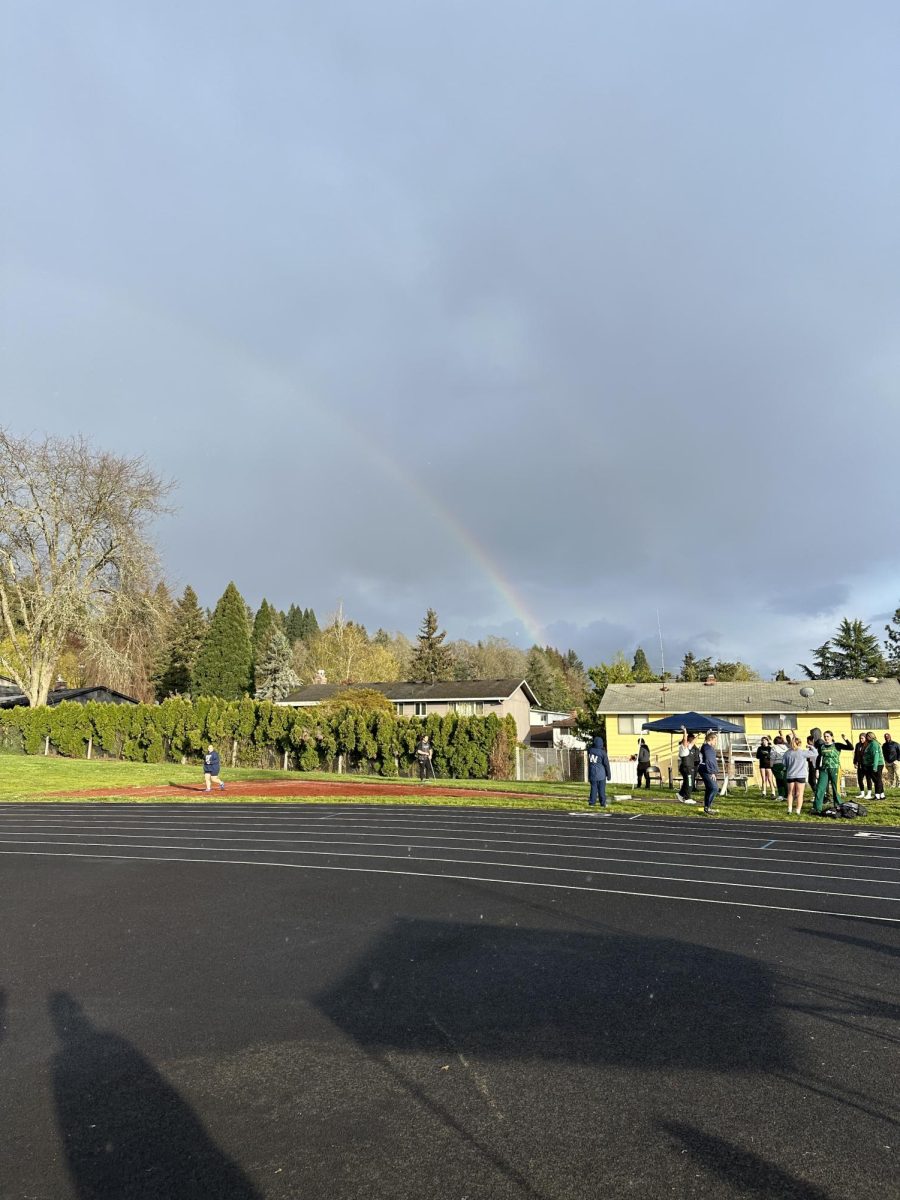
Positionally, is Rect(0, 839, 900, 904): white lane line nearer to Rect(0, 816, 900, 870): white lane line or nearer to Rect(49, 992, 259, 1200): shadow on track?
Rect(0, 816, 900, 870): white lane line

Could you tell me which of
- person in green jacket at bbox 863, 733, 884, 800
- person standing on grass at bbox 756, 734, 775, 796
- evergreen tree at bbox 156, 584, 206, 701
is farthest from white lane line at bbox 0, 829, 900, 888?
evergreen tree at bbox 156, 584, 206, 701

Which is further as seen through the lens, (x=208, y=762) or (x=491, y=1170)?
(x=208, y=762)

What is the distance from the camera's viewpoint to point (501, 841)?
14.0 metres

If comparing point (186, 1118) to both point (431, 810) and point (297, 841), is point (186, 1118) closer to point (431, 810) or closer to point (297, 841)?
point (297, 841)

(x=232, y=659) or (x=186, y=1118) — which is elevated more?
(x=232, y=659)

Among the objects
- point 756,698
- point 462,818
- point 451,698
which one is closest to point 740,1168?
point 462,818

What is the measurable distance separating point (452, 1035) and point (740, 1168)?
6.62 ft

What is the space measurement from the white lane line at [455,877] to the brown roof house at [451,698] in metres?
38.5

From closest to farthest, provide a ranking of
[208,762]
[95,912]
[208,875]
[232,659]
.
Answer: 1. [95,912]
2. [208,875]
3. [208,762]
4. [232,659]

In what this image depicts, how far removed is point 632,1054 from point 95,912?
6557mm

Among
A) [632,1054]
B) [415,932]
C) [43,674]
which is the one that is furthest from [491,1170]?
[43,674]

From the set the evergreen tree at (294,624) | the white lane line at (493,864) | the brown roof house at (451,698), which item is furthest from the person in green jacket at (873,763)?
the evergreen tree at (294,624)

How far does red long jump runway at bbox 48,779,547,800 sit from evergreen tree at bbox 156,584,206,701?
49908 millimetres

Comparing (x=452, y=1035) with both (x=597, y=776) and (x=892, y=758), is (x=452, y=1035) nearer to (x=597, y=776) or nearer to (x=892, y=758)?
(x=597, y=776)
